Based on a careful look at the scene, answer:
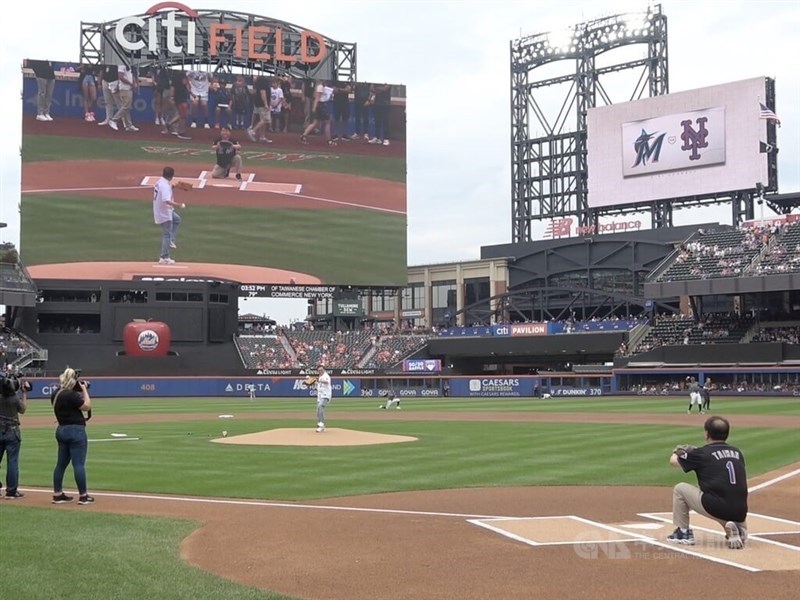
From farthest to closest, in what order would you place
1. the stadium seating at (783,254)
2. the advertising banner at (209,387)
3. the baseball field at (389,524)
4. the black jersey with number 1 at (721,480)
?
the advertising banner at (209,387) → the stadium seating at (783,254) → the black jersey with number 1 at (721,480) → the baseball field at (389,524)

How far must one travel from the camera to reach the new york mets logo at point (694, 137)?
73.8 meters

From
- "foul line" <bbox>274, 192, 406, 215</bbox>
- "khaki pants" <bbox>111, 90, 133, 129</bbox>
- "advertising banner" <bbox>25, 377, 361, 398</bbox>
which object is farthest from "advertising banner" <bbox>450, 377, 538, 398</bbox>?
"khaki pants" <bbox>111, 90, 133, 129</bbox>

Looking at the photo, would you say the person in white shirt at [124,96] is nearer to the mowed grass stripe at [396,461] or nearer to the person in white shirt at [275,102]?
the person in white shirt at [275,102]

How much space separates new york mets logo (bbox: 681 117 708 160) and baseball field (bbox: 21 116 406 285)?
2457cm

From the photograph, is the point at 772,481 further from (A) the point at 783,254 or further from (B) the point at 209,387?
(B) the point at 209,387

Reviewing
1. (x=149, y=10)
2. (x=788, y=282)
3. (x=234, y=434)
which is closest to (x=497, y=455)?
(x=234, y=434)

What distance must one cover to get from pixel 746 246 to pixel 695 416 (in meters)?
36.1

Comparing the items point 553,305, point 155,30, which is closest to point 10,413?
point 155,30

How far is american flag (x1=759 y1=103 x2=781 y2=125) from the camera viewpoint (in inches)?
2746

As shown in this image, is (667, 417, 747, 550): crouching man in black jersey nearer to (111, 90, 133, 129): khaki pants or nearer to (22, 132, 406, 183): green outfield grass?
(22, 132, 406, 183): green outfield grass

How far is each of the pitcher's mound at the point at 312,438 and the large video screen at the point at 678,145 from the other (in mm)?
55946

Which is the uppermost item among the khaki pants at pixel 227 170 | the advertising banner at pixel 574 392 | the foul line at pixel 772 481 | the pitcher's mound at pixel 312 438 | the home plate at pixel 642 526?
the khaki pants at pixel 227 170

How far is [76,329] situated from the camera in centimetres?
7331

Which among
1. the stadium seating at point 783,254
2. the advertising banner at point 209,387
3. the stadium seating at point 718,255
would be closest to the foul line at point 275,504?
the advertising banner at point 209,387
